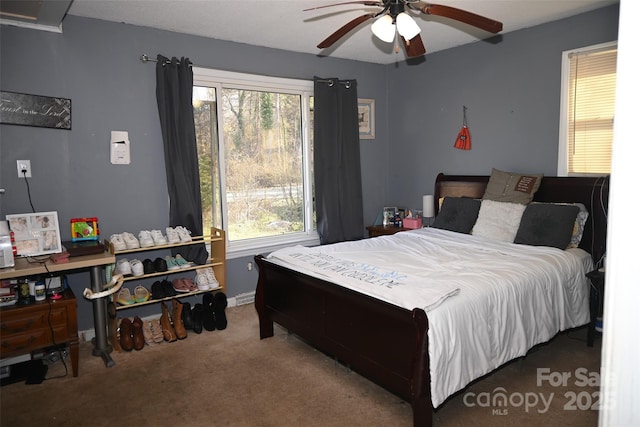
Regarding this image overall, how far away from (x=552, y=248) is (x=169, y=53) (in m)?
3.41

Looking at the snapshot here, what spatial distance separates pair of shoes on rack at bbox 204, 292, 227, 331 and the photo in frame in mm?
1170

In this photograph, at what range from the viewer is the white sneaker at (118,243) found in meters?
3.15

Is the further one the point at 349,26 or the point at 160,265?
the point at 160,265

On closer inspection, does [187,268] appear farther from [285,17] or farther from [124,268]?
[285,17]

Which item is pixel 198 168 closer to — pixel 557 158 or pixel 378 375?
pixel 378 375

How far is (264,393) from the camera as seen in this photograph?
255cm

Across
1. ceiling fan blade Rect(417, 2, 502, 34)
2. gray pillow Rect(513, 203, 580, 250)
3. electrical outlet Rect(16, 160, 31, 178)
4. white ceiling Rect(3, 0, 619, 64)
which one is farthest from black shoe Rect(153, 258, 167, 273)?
gray pillow Rect(513, 203, 580, 250)

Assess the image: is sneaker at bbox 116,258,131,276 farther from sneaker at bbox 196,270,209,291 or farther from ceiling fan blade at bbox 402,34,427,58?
ceiling fan blade at bbox 402,34,427,58

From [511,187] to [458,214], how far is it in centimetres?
51

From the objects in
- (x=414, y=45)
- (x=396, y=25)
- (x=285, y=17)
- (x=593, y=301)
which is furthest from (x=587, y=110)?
(x=285, y=17)

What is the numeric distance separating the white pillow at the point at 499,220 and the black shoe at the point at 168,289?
2584mm

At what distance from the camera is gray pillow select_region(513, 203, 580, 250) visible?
316 centimetres

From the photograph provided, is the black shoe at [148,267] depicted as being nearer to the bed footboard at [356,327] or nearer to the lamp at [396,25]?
the bed footboard at [356,327]

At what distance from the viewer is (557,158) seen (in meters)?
3.63
